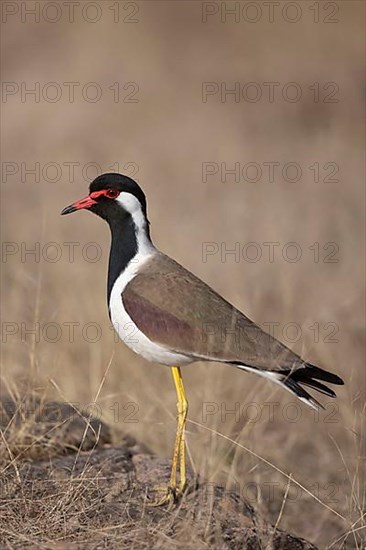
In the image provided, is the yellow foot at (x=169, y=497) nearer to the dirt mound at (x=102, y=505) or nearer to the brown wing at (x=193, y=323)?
the dirt mound at (x=102, y=505)

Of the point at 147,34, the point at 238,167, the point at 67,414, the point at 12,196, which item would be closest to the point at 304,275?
the point at 238,167

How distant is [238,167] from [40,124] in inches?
98.3

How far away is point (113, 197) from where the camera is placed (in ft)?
13.0

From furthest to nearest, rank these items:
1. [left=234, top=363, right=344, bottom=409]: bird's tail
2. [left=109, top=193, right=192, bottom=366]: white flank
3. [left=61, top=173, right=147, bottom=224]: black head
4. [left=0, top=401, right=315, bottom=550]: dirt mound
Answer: [left=61, top=173, right=147, bottom=224]: black head, [left=109, top=193, right=192, bottom=366]: white flank, [left=234, top=363, right=344, bottom=409]: bird's tail, [left=0, top=401, right=315, bottom=550]: dirt mound

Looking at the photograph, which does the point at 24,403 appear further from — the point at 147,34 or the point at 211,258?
the point at 147,34

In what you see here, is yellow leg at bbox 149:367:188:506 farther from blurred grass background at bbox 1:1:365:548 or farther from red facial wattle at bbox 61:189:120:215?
red facial wattle at bbox 61:189:120:215

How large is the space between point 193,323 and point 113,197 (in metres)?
0.56

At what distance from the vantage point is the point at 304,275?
8.47m

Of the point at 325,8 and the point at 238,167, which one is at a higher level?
the point at 325,8

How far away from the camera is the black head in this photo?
3953mm

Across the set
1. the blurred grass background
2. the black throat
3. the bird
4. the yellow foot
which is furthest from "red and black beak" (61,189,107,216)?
the yellow foot

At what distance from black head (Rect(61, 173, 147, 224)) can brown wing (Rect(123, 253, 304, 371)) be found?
0.73 ft

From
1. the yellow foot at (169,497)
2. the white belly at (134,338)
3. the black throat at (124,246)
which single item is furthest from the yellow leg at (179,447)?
the black throat at (124,246)

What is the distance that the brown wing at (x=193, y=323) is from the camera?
3.79 meters
